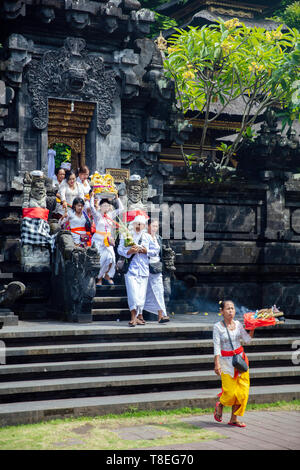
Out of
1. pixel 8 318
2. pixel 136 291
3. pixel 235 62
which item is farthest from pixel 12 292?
pixel 235 62

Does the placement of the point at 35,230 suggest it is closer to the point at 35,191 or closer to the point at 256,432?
the point at 35,191

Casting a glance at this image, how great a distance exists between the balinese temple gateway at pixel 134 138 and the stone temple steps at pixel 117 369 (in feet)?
12.3

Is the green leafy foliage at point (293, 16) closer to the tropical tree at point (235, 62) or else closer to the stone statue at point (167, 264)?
the tropical tree at point (235, 62)

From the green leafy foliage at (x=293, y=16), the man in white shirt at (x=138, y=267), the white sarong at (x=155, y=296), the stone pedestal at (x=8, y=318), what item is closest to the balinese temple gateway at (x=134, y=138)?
the white sarong at (x=155, y=296)

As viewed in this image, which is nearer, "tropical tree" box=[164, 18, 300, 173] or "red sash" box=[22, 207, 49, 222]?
"red sash" box=[22, 207, 49, 222]

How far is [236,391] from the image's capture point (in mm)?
8422

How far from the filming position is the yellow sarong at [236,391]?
842cm

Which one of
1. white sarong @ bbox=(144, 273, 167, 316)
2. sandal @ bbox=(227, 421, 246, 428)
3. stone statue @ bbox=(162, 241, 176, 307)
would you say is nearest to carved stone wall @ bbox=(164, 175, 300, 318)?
stone statue @ bbox=(162, 241, 176, 307)

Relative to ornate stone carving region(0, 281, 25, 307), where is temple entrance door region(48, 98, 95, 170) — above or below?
above

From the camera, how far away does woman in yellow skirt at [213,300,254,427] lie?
27.7 ft

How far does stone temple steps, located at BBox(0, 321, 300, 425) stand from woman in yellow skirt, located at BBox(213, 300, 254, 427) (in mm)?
1080

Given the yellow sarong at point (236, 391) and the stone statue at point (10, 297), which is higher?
the stone statue at point (10, 297)

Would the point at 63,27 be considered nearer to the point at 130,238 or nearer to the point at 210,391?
the point at 130,238

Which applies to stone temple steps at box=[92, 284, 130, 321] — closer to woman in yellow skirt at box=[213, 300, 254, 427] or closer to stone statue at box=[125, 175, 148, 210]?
stone statue at box=[125, 175, 148, 210]
